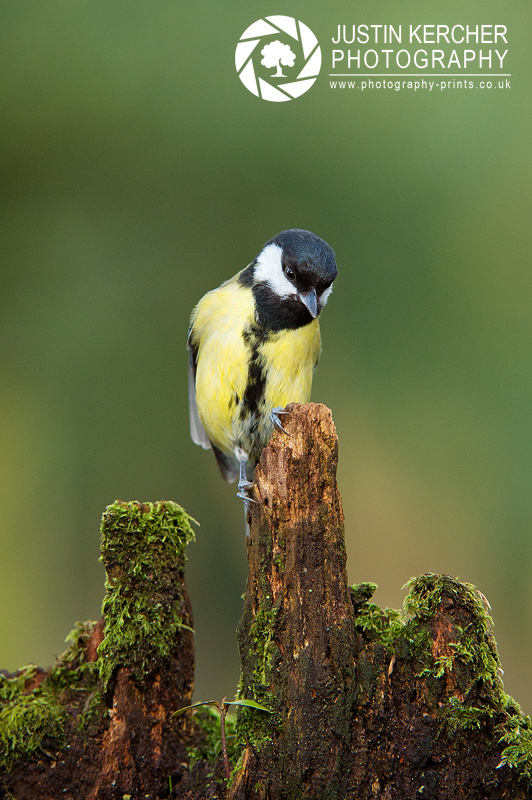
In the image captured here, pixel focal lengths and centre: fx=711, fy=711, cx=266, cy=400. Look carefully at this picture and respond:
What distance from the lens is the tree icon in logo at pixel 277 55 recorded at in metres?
3.24

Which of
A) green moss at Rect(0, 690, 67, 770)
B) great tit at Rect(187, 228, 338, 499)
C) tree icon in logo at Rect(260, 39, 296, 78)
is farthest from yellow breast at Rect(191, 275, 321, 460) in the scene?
tree icon in logo at Rect(260, 39, 296, 78)

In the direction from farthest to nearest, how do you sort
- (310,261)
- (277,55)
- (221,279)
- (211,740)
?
(221,279), (277,55), (310,261), (211,740)

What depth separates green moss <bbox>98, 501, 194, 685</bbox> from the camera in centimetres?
175

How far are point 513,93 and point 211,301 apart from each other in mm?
2008

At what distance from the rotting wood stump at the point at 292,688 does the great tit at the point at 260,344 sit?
1.81 ft

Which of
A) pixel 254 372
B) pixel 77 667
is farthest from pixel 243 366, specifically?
pixel 77 667

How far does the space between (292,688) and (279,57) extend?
110 inches

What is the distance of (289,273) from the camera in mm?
2168

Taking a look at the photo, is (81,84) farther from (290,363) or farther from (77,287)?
(290,363)

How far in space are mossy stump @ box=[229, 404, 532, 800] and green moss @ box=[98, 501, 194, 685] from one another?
0.23 m

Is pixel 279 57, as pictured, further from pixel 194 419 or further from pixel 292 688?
pixel 292 688

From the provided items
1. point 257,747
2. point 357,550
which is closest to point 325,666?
point 257,747

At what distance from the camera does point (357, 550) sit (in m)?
3.68

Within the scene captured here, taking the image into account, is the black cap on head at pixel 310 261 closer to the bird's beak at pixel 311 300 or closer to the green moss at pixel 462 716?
the bird's beak at pixel 311 300
